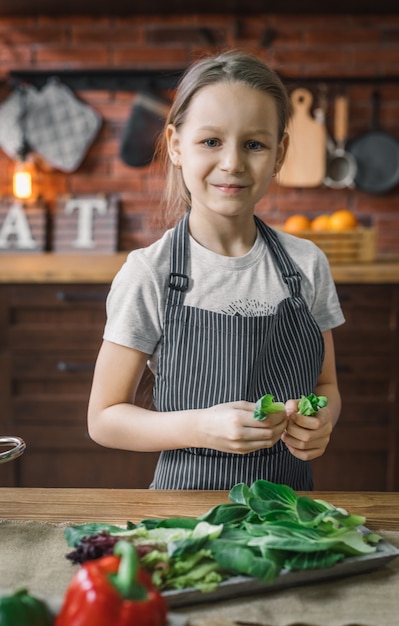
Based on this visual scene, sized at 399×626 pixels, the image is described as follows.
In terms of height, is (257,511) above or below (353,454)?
above

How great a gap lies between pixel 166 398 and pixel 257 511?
0.42 m

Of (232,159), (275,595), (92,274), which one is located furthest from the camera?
(92,274)

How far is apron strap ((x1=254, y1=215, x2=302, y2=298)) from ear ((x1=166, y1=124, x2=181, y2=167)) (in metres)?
0.20

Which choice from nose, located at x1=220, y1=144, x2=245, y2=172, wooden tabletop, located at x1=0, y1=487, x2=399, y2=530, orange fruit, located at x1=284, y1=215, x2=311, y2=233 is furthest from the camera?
orange fruit, located at x1=284, y1=215, x2=311, y2=233

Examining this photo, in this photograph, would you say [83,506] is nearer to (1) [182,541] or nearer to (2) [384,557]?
(1) [182,541]

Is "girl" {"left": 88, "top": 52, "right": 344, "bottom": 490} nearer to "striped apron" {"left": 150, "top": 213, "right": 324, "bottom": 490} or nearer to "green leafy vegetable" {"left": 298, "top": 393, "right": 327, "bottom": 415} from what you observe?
"striped apron" {"left": 150, "top": 213, "right": 324, "bottom": 490}

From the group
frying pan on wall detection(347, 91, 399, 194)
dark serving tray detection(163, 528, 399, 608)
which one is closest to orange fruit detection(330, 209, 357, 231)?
frying pan on wall detection(347, 91, 399, 194)

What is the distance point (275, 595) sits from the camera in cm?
78

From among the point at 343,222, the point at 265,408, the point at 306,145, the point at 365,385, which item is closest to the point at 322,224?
the point at 343,222

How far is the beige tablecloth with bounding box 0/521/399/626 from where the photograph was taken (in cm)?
74

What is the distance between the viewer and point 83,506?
40.6 inches

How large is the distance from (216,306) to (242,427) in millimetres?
351

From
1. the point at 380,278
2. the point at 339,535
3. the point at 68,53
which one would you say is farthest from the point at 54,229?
the point at 339,535

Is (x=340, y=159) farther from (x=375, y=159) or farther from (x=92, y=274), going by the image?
(x=92, y=274)
